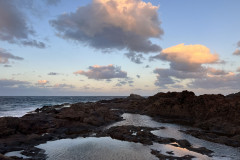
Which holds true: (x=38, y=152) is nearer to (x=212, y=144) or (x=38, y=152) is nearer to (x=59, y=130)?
(x=59, y=130)

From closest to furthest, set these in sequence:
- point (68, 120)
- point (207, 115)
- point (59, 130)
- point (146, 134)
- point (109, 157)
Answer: point (109, 157) → point (146, 134) → point (59, 130) → point (68, 120) → point (207, 115)

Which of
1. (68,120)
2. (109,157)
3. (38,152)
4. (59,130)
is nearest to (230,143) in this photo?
(109,157)

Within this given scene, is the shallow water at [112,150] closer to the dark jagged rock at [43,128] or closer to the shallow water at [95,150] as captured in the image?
the shallow water at [95,150]

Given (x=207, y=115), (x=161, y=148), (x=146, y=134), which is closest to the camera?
(x=161, y=148)

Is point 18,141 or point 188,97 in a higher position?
point 188,97

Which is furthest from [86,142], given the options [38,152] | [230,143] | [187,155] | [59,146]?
[230,143]

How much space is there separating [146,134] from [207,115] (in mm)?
19605

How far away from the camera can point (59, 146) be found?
65.8ft

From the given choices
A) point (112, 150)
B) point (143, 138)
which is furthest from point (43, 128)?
point (143, 138)

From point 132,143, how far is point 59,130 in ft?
41.6

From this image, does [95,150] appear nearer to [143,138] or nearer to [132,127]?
[143,138]

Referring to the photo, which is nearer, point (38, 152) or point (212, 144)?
point (38, 152)

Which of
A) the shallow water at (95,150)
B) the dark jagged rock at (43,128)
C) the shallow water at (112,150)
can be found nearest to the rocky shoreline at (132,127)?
the dark jagged rock at (43,128)

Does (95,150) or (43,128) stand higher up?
(43,128)
